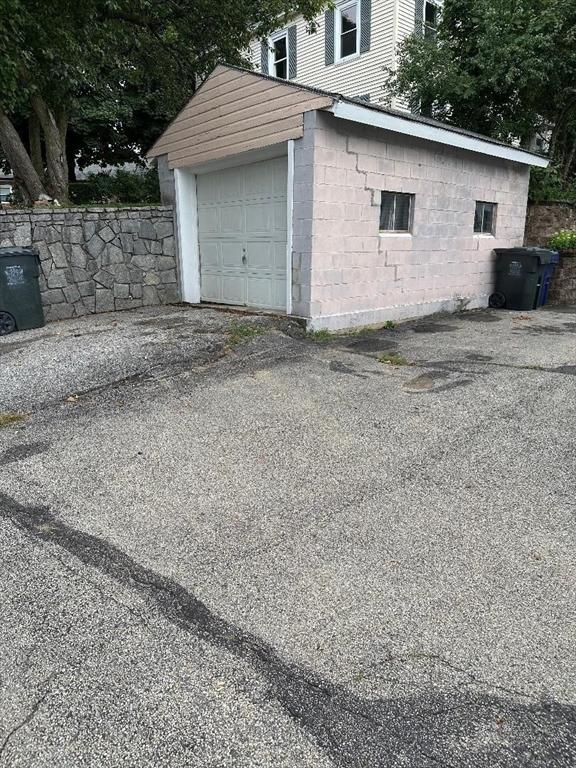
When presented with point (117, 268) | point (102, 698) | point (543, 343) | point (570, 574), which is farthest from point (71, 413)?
point (543, 343)

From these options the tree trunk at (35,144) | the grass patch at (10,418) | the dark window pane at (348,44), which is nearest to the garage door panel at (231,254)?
the grass patch at (10,418)

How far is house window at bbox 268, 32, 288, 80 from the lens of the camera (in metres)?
19.2

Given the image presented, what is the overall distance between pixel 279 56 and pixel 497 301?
1458 centimetres

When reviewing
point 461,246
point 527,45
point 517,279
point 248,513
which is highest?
point 527,45

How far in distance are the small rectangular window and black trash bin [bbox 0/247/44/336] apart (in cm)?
1568

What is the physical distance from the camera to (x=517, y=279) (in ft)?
33.8

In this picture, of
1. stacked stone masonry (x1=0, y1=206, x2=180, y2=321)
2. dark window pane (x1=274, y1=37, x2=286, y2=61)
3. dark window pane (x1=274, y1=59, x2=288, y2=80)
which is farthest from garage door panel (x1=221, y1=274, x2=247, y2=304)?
dark window pane (x1=274, y1=37, x2=286, y2=61)

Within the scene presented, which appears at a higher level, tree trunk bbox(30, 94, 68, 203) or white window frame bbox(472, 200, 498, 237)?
tree trunk bbox(30, 94, 68, 203)

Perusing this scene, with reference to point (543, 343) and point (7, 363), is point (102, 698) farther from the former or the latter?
point (543, 343)

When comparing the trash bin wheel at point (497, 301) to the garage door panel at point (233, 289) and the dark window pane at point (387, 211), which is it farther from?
the garage door panel at point (233, 289)

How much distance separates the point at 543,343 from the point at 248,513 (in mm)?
5889

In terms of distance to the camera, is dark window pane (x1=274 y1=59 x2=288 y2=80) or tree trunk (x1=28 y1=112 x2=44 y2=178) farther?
dark window pane (x1=274 y1=59 x2=288 y2=80)

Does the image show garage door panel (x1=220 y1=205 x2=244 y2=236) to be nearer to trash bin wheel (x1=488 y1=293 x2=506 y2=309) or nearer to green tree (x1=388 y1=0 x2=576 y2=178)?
trash bin wheel (x1=488 y1=293 x2=506 y2=309)

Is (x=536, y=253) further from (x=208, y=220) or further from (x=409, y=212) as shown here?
(x=208, y=220)
